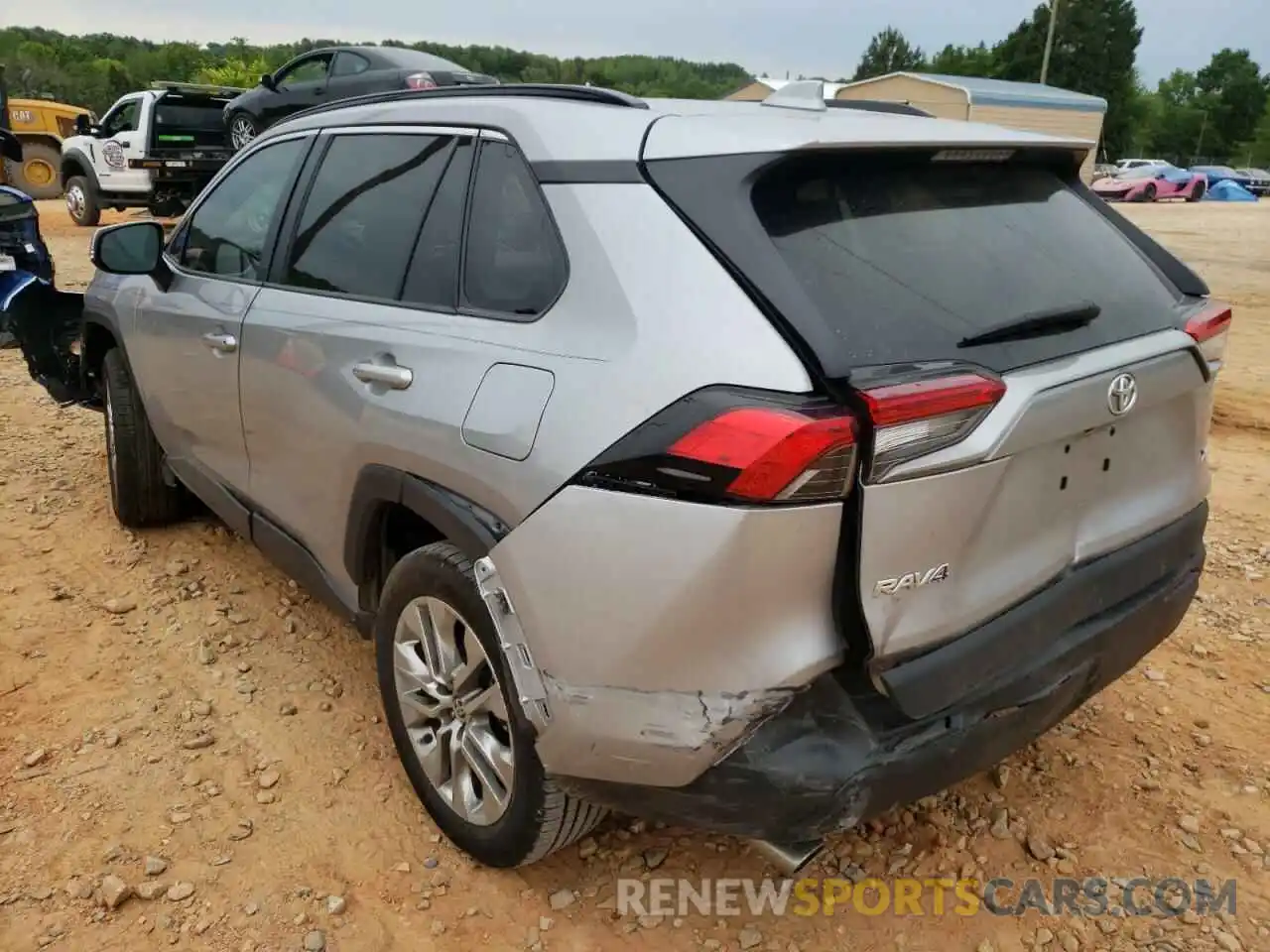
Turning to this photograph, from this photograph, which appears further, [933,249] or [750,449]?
[933,249]

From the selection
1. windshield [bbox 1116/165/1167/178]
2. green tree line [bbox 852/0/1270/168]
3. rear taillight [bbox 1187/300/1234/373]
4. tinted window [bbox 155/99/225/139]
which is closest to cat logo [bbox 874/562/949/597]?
rear taillight [bbox 1187/300/1234/373]

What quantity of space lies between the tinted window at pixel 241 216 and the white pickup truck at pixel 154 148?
1282 centimetres

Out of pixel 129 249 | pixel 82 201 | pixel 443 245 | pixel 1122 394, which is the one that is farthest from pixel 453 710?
pixel 82 201

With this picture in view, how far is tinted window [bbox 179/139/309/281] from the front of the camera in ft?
10.6

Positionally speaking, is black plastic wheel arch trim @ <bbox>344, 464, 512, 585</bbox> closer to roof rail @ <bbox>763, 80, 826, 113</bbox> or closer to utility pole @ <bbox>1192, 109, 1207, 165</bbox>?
roof rail @ <bbox>763, 80, 826, 113</bbox>

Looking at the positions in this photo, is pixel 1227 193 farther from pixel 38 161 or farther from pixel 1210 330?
pixel 1210 330

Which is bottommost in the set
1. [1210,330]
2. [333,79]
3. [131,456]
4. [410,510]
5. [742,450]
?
[131,456]

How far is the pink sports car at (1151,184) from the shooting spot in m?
35.0

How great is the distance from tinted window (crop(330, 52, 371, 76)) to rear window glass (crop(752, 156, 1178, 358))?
11893 millimetres

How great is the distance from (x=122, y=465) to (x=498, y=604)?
2.99m

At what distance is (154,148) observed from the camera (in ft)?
50.1

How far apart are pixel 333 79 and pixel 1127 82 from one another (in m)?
69.2

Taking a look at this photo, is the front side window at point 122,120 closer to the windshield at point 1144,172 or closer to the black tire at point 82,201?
the black tire at point 82,201

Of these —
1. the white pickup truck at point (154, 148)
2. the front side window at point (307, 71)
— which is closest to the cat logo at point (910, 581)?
the front side window at point (307, 71)
